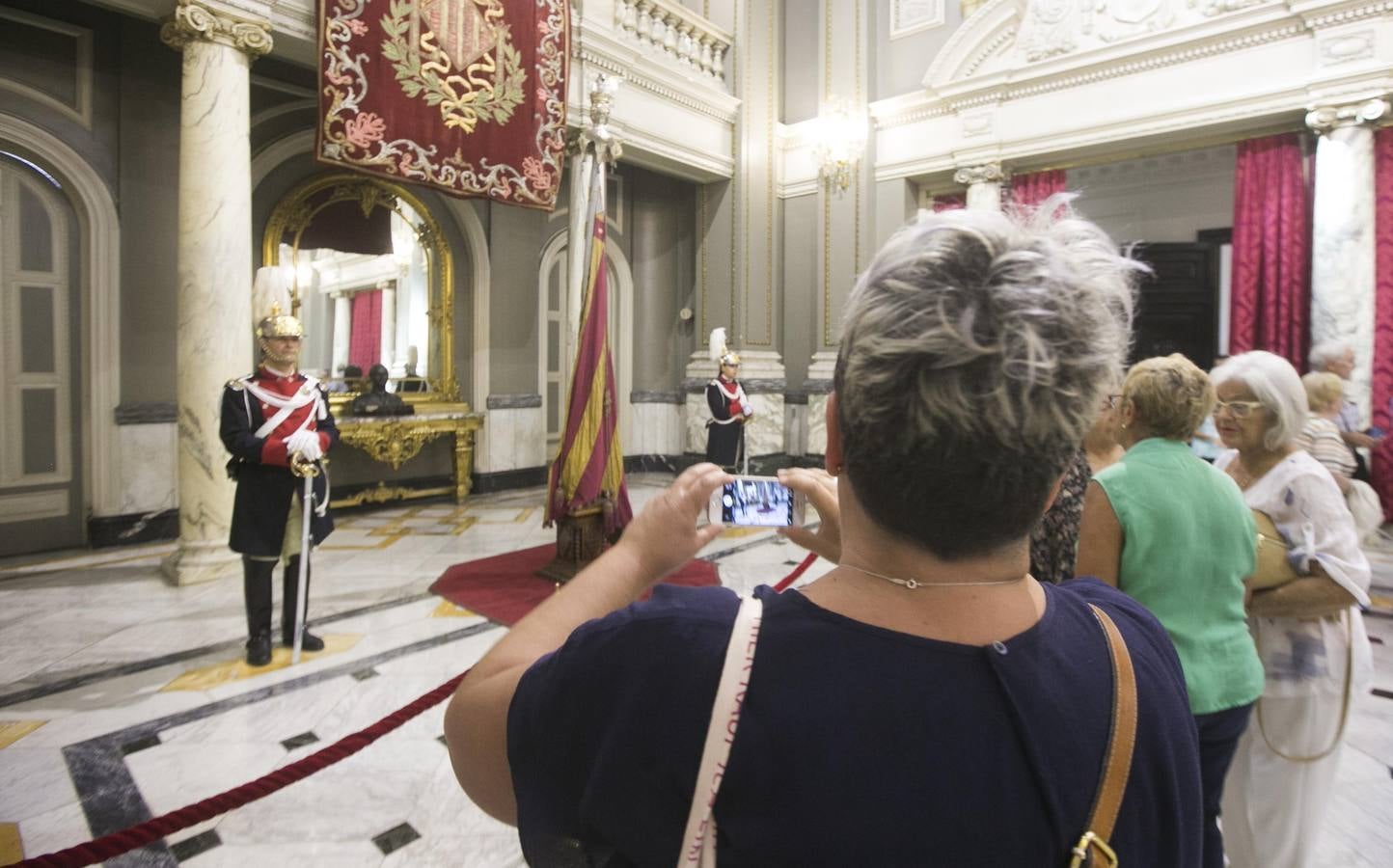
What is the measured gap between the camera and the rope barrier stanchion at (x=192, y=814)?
48.0 inches

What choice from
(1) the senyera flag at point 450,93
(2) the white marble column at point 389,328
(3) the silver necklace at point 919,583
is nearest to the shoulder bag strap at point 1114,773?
(3) the silver necklace at point 919,583

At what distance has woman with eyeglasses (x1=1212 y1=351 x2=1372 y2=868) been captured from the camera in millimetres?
1641

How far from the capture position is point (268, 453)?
10.3ft

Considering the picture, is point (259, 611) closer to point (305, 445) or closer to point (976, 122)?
point (305, 445)

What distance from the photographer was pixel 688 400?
9039mm

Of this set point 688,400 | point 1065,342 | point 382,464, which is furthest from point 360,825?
point 688,400

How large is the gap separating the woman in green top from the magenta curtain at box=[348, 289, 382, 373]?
6923mm

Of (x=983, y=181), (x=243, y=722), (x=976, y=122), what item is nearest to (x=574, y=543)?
(x=243, y=722)

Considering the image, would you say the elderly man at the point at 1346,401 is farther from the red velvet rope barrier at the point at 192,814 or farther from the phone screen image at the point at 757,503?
the red velvet rope barrier at the point at 192,814

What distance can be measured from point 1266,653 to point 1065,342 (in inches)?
62.9

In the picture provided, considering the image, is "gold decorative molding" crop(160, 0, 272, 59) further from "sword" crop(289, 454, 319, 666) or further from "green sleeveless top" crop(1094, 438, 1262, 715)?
"green sleeveless top" crop(1094, 438, 1262, 715)

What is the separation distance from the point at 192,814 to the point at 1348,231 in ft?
25.9

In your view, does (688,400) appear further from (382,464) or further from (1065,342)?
(1065,342)

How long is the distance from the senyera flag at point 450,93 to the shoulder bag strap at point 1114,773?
537 cm
